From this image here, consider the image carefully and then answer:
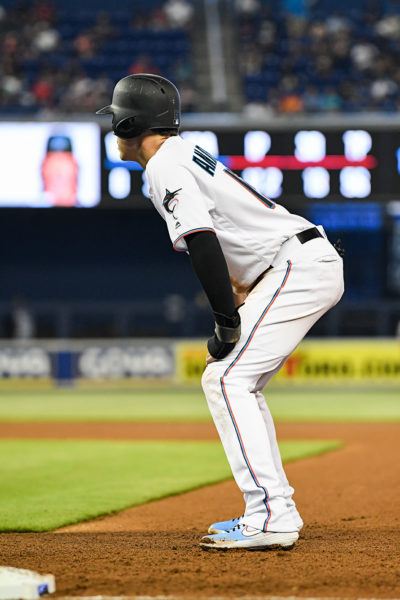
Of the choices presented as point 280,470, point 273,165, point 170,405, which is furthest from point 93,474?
point 273,165

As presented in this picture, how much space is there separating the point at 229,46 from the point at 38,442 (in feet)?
47.2

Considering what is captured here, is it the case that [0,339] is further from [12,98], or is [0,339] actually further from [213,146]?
[213,146]

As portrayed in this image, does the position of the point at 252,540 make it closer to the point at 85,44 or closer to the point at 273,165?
the point at 273,165

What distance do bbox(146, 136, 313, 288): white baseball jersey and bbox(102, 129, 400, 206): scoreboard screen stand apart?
10.0m

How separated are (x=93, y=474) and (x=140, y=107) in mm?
3680

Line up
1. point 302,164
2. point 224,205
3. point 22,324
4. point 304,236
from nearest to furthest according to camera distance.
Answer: point 224,205
point 304,236
point 302,164
point 22,324

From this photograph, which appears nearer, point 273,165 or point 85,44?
point 273,165

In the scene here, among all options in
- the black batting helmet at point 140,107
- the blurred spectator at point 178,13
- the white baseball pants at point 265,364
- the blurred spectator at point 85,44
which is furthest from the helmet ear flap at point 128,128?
the blurred spectator at point 178,13

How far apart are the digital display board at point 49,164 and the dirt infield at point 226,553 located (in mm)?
8303

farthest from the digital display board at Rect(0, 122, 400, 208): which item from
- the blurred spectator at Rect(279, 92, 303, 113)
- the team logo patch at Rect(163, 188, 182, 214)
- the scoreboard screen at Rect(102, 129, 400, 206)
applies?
the team logo patch at Rect(163, 188, 182, 214)

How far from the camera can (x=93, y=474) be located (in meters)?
6.69

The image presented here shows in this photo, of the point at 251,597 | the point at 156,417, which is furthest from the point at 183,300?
the point at 251,597

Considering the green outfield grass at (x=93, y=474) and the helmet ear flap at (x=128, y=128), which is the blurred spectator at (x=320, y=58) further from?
the helmet ear flap at (x=128, y=128)

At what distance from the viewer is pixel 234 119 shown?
13883 mm
